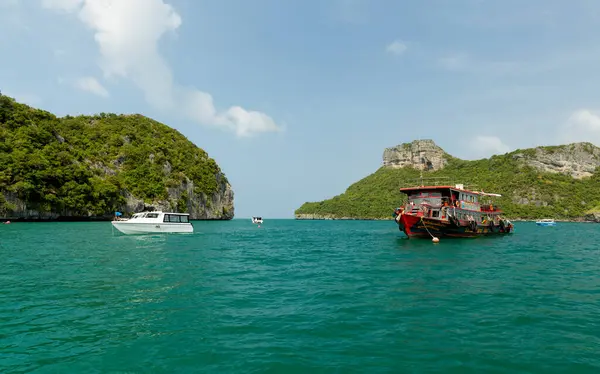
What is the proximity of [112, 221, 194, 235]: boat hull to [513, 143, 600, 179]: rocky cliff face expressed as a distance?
190888 millimetres

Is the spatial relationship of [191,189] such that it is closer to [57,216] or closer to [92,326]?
[57,216]

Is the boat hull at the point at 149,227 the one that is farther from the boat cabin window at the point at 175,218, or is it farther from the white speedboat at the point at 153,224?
the boat cabin window at the point at 175,218

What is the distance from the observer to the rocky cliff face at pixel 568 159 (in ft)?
556

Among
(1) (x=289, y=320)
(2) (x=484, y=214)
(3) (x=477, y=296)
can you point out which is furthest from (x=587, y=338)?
(2) (x=484, y=214)

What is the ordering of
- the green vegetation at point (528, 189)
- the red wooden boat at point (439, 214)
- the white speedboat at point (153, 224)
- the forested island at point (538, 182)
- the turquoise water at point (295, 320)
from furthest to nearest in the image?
the forested island at point (538, 182), the green vegetation at point (528, 189), the white speedboat at point (153, 224), the red wooden boat at point (439, 214), the turquoise water at point (295, 320)

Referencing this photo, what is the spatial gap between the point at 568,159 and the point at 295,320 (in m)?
216

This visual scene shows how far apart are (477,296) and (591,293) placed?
5454 mm

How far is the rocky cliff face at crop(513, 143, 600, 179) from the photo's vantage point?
169500 mm

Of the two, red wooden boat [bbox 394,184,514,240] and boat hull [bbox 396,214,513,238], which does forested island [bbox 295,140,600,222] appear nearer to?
red wooden boat [bbox 394,184,514,240]

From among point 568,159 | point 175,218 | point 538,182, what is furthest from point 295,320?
point 568,159

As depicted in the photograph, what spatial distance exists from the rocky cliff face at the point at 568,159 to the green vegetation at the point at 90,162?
167758mm

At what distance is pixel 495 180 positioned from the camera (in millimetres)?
167625

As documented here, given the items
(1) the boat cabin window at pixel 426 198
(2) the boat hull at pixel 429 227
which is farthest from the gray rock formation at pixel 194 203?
(2) the boat hull at pixel 429 227

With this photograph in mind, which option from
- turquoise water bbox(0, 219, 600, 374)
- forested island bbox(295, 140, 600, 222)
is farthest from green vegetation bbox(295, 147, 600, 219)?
turquoise water bbox(0, 219, 600, 374)
